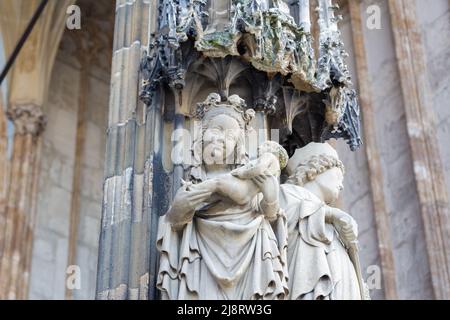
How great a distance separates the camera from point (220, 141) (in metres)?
6.35

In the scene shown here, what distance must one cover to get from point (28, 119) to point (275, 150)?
9.21m

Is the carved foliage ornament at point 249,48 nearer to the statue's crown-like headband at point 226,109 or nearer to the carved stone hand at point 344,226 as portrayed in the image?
the statue's crown-like headband at point 226,109

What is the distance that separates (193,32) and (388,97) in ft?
25.4

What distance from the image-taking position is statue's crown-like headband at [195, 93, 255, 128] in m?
6.50

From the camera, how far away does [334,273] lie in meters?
6.15

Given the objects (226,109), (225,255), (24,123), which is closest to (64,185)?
(24,123)

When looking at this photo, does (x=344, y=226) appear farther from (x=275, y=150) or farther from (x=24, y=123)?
(x=24, y=123)

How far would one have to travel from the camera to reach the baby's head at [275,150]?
6.45 metres

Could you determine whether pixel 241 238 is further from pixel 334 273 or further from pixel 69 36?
pixel 69 36

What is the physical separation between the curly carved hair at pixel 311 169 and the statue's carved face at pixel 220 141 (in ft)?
1.92

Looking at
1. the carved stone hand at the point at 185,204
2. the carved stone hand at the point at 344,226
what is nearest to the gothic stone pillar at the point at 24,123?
the carved stone hand at the point at 344,226

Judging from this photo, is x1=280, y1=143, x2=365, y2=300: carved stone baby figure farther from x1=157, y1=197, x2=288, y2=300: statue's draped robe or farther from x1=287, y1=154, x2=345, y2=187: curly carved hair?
x1=157, y1=197, x2=288, y2=300: statue's draped robe

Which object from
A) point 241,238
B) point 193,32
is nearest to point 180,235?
point 241,238
